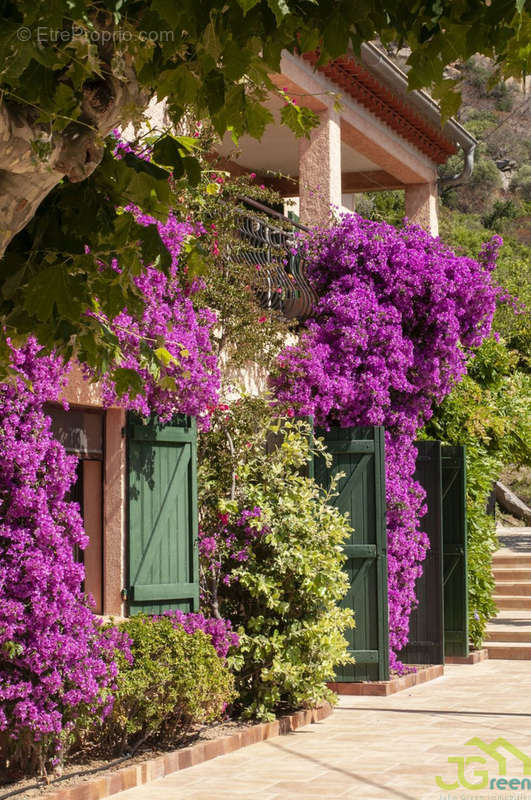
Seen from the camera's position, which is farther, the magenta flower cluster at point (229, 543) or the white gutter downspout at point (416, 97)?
the white gutter downspout at point (416, 97)

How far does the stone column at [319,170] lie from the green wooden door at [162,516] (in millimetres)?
5539

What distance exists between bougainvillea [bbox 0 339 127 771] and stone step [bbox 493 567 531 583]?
1203 cm

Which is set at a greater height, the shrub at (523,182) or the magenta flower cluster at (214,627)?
the shrub at (523,182)

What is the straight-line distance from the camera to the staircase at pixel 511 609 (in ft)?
49.9

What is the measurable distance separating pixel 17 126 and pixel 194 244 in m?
1.68

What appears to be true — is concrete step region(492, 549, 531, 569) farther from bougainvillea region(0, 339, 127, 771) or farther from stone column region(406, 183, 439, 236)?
bougainvillea region(0, 339, 127, 771)

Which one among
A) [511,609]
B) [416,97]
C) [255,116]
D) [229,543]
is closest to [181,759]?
[229,543]

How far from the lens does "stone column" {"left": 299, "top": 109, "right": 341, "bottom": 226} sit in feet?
46.8

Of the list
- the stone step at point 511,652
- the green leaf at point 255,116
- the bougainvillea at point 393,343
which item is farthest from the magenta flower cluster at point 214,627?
the stone step at point 511,652

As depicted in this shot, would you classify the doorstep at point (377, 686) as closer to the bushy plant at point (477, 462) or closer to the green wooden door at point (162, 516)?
the bushy plant at point (477, 462)

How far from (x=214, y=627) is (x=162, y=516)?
3.06ft

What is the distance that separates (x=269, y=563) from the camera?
9.68 metres

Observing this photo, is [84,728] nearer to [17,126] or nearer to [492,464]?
[17,126]

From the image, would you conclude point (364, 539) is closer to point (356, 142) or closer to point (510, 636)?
point (510, 636)
